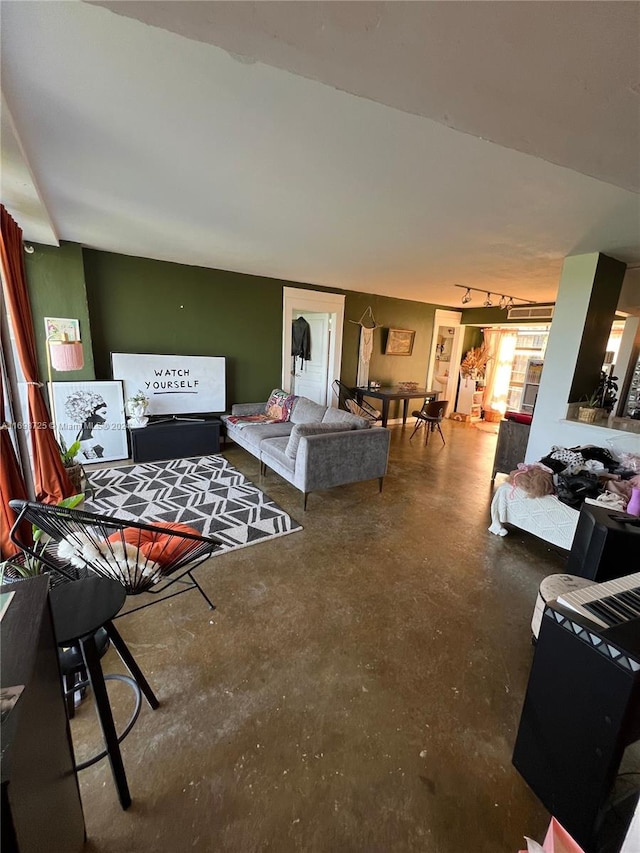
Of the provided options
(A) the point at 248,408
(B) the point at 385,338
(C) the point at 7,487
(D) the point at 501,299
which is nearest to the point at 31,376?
(C) the point at 7,487

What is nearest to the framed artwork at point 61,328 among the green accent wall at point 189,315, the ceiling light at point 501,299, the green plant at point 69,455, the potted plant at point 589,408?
the green accent wall at point 189,315

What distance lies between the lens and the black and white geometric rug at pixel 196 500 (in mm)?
2859

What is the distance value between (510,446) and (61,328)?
530 centimetres

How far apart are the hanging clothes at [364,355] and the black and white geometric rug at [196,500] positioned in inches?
124

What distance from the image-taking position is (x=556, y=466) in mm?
2912

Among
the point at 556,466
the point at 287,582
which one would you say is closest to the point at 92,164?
the point at 287,582

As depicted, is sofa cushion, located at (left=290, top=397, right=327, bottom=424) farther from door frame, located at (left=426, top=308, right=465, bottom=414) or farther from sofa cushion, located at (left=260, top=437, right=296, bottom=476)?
door frame, located at (left=426, top=308, right=465, bottom=414)

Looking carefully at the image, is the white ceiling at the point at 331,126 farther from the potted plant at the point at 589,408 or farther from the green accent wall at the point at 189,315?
the potted plant at the point at 589,408

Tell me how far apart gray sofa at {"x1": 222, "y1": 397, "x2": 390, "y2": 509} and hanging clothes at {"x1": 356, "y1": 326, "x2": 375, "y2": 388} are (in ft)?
8.00

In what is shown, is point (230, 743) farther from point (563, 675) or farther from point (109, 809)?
point (563, 675)

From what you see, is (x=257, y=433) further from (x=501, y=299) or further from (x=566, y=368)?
(x=501, y=299)

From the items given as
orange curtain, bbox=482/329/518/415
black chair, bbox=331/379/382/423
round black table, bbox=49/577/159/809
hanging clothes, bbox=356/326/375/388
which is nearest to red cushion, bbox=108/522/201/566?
round black table, bbox=49/577/159/809

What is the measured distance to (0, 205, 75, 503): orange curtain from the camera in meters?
2.44

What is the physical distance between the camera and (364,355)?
6.28m
